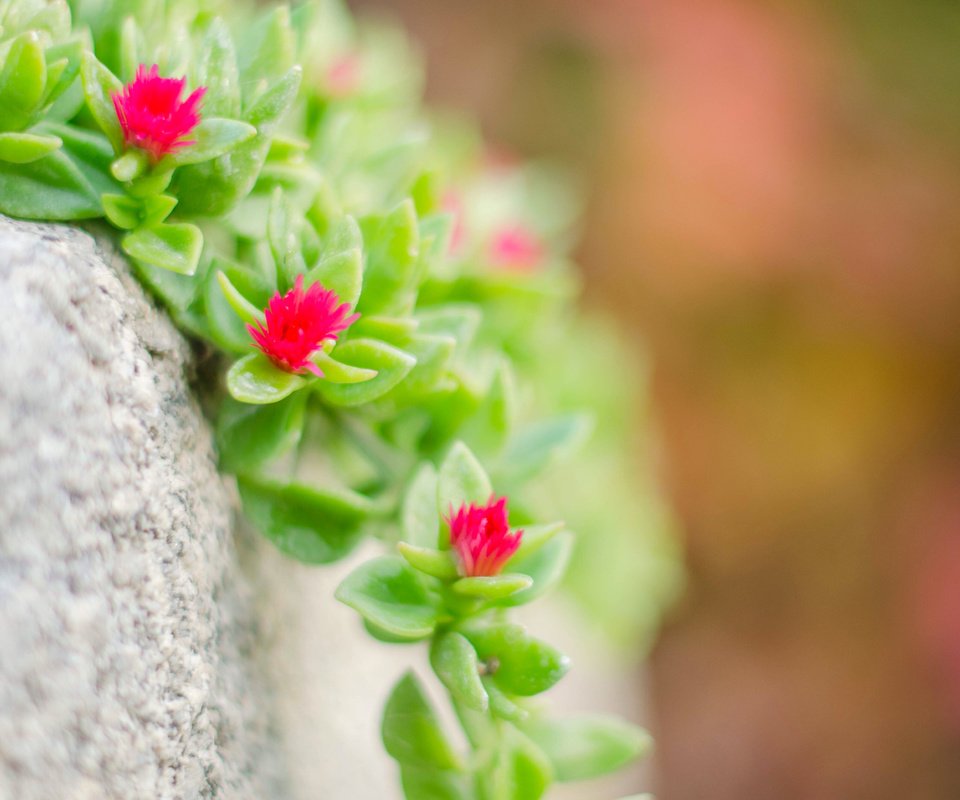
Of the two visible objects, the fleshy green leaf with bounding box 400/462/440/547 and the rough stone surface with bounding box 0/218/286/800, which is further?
the fleshy green leaf with bounding box 400/462/440/547

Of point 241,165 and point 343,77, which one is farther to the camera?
point 343,77

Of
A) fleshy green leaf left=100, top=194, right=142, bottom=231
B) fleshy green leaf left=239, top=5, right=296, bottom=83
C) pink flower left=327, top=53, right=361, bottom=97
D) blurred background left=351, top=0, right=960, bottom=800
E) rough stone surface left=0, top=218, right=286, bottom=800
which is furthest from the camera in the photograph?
blurred background left=351, top=0, right=960, bottom=800

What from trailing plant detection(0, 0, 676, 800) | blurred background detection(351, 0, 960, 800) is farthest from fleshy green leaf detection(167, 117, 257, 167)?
blurred background detection(351, 0, 960, 800)

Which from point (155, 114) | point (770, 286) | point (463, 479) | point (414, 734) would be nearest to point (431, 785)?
point (414, 734)

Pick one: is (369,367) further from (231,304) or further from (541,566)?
(541,566)

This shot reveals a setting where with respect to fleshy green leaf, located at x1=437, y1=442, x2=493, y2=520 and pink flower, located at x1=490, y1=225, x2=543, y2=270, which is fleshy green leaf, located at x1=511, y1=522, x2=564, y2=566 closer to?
fleshy green leaf, located at x1=437, y1=442, x2=493, y2=520

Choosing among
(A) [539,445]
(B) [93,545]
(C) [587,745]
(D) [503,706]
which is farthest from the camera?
(A) [539,445]

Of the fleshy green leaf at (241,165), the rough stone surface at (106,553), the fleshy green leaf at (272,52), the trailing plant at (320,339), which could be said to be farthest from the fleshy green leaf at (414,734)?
the fleshy green leaf at (272,52)
